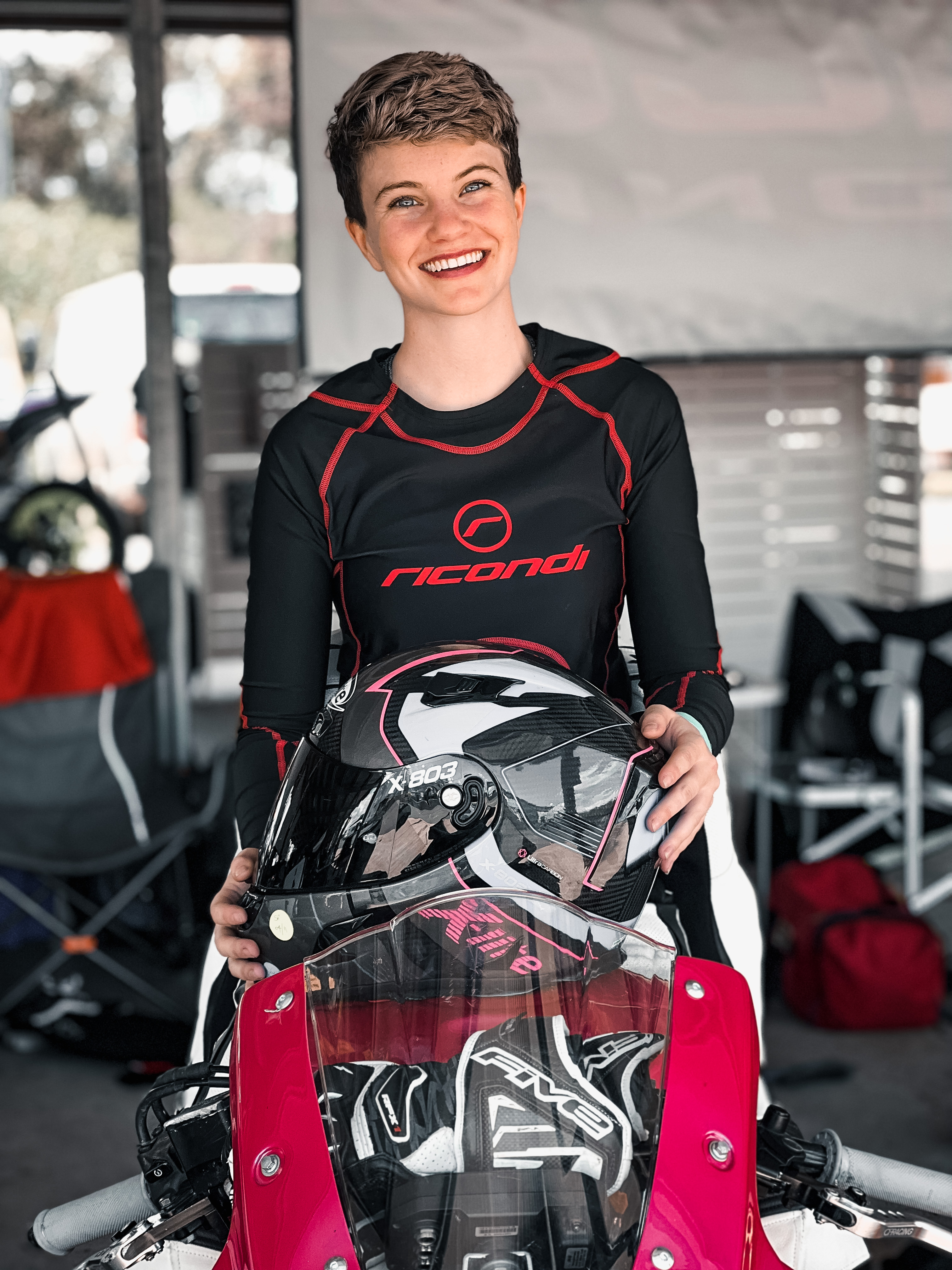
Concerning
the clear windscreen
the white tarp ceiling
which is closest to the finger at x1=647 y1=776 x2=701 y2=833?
the clear windscreen

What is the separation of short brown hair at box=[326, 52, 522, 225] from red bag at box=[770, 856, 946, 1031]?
93.7 inches

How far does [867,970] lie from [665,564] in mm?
2136

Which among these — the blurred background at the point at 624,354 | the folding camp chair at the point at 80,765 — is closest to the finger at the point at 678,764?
the blurred background at the point at 624,354

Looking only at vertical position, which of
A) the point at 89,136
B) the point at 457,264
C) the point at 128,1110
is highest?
the point at 89,136

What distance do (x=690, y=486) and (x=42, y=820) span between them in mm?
2190

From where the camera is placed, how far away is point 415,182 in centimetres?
118

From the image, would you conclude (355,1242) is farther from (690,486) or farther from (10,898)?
(10,898)

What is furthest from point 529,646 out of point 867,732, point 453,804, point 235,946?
point 867,732

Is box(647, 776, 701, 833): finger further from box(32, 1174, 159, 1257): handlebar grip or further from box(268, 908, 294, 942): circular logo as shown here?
box(32, 1174, 159, 1257): handlebar grip

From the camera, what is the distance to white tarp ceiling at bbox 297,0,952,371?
3684 millimetres

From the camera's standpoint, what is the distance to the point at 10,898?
3291 millimetres

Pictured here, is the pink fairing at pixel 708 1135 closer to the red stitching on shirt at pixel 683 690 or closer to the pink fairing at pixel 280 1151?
the pink fairing at pixel 280 1151

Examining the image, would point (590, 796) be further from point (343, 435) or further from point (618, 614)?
point (343, 435)

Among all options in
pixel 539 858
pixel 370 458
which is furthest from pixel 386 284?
pixel 539 858
